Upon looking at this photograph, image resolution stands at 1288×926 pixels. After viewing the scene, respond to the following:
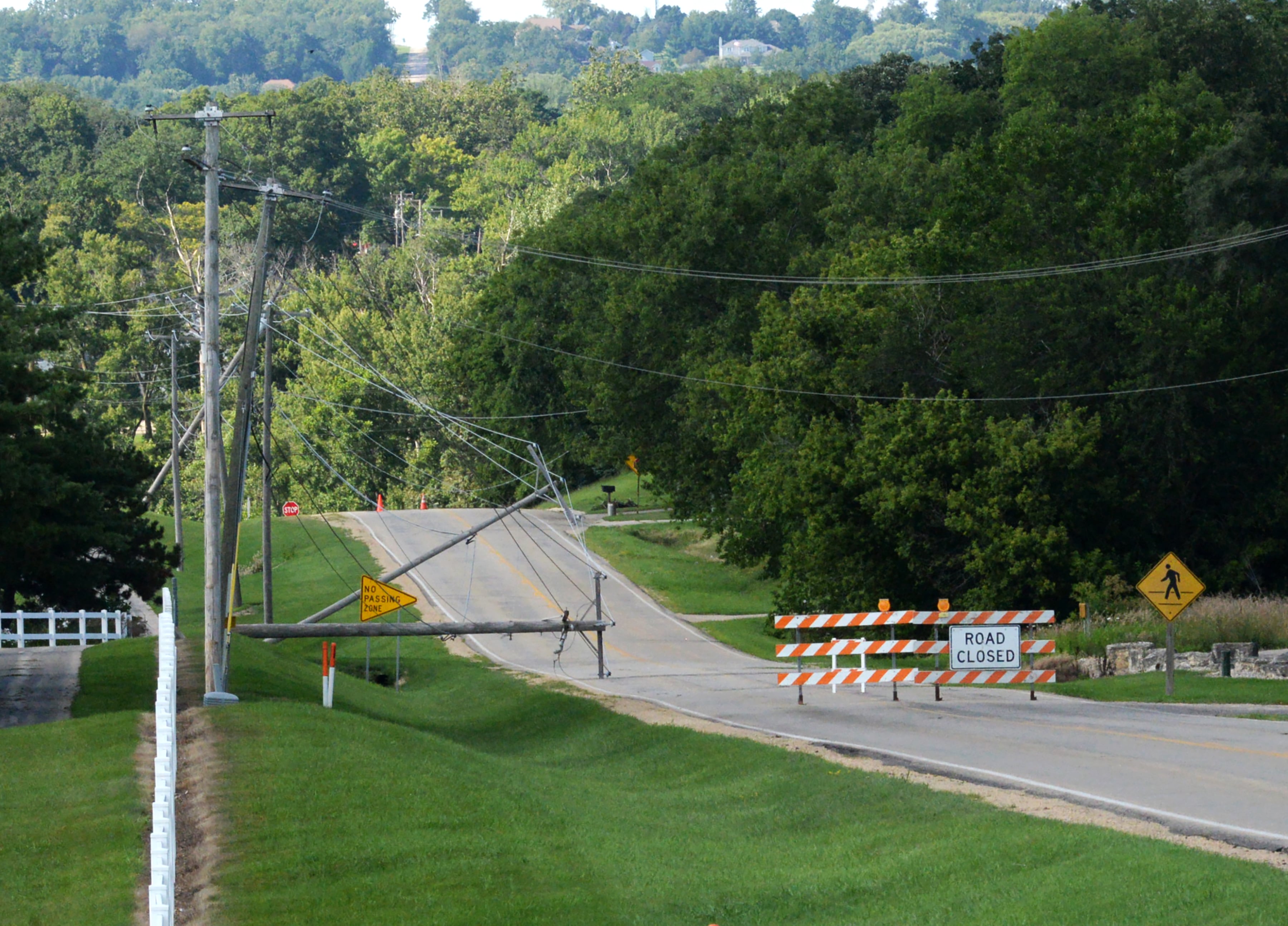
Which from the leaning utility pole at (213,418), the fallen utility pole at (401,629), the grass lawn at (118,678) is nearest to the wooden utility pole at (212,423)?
the leaning utility pole at (213,418)

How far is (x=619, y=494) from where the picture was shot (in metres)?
80.8

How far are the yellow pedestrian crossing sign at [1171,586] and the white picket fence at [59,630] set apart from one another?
25.0 m

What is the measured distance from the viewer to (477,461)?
82312mm

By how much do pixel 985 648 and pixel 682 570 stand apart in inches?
1357

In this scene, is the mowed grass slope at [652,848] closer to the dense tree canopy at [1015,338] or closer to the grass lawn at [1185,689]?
the grass lawn at [1185,689]

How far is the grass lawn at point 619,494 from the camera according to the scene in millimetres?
73688

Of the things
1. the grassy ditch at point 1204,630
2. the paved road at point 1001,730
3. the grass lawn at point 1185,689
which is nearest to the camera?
the paved road at point 1001,730

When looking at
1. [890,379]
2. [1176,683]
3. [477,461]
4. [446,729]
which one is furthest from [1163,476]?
[477,461]

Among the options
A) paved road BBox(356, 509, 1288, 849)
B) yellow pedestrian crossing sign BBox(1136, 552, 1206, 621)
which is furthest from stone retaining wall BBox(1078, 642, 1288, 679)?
paved road BBox(356, 509, 1288, 849)

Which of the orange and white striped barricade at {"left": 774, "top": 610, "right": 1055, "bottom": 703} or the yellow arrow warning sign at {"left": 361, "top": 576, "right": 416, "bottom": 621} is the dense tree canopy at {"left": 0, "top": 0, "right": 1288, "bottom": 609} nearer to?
the yellow arrow warning sign at {"left": 361, "top": 576, "right": 416, "bottom": 621}

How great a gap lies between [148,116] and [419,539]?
40.4 metres

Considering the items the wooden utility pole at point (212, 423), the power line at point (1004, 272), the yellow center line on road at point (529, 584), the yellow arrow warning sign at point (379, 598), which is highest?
the power line at point (1004, 272)

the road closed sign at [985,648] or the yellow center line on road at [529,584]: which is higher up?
the road closed sign at [985,648]

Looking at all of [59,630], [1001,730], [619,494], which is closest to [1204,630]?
[1001,730]
